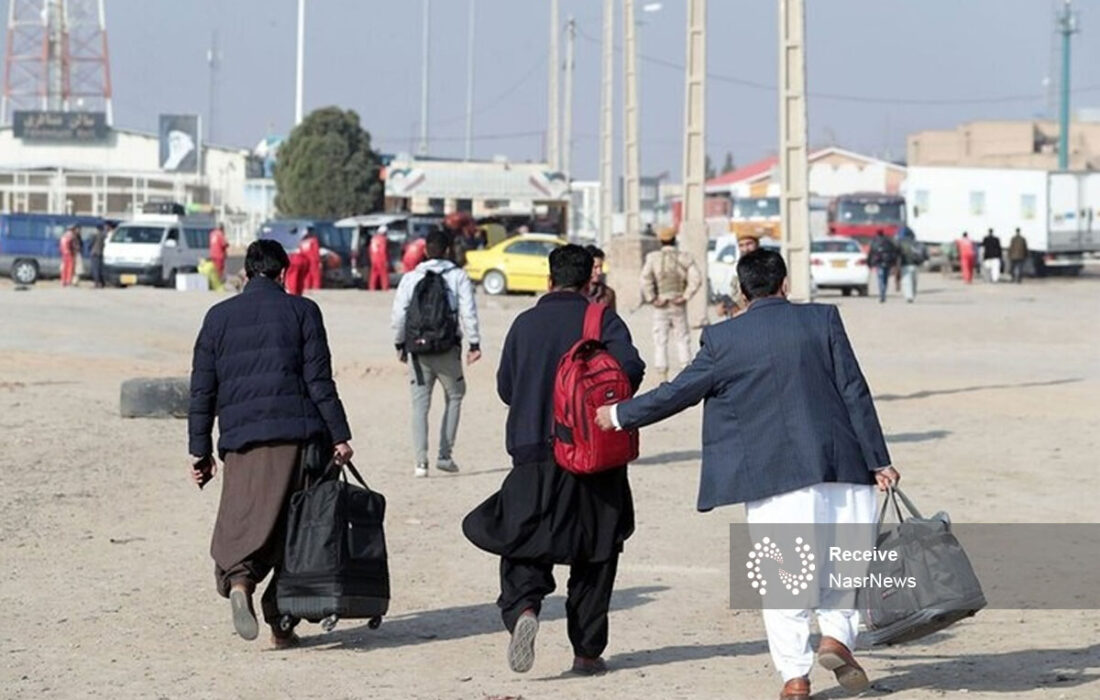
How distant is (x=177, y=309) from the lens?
37.0 metres

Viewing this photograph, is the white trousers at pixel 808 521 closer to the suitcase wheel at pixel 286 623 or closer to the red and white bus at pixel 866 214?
the suitcase wheel at pixel 286 623

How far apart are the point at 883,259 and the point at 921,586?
3994 centimetres

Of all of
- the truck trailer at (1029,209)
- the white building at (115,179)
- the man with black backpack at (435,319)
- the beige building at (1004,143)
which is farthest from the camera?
the beige building at (1004,143)

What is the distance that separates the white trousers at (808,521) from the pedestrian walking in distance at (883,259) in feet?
129

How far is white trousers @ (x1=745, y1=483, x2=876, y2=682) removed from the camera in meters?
7.44

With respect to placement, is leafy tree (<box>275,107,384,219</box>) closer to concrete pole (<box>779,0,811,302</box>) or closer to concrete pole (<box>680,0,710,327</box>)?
concrete pole (<box>680,0,710,327</box>)

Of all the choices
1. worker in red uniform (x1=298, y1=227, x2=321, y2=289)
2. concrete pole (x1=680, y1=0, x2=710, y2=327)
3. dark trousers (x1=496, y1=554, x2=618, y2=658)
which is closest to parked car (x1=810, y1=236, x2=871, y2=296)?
worker in red uniform (x1=298, y1=227, x2=321, y2=289)

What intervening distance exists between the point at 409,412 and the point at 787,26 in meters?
5.34

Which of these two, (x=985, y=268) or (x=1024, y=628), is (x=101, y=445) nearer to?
(x=1024, y=628)

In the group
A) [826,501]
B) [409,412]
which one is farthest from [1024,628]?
[409,412]

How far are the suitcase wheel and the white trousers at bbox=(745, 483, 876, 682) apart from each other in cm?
234

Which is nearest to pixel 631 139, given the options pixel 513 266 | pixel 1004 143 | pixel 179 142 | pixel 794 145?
pixel 513 266

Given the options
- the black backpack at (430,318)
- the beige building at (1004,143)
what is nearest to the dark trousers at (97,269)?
the black backpack at (430,318)

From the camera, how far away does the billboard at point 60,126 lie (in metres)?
109
